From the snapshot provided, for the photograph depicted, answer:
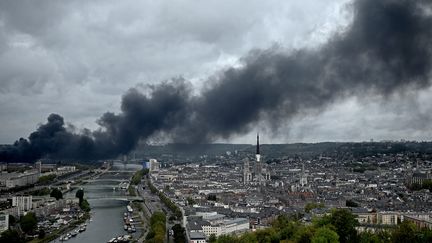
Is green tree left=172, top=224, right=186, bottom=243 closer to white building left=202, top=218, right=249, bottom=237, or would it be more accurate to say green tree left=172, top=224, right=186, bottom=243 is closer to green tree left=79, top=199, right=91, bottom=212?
white building left=202, top=218, right=249, bottom=237

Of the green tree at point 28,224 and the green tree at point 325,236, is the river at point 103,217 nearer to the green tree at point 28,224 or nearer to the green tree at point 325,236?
the green tree at point 28,224

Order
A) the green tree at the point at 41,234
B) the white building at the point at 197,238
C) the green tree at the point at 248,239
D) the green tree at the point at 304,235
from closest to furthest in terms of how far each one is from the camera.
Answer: the green tree at the point at 304,235, the green tree at the point at 248,239, the white building at the point at 197,238, the green tree at the point at 41,234

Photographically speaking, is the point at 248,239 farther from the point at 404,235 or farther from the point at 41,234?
the point at 41,234

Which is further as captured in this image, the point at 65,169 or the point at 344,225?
the point at 65,169

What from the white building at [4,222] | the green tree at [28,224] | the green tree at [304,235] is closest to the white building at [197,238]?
the green tree at [304,235]

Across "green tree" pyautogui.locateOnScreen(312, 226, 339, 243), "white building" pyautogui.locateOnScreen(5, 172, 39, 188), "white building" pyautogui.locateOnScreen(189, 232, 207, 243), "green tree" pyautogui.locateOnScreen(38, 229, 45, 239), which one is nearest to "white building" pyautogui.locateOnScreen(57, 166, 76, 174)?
"white building" pyautogui.locateOnScreen(5, 172, 39, 188)

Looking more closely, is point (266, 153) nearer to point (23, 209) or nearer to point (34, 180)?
point (34, 180)

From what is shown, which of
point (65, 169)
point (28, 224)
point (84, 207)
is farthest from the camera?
point (65, 169)

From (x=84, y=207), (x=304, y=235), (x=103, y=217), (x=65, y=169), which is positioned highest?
(x=65, y=169)

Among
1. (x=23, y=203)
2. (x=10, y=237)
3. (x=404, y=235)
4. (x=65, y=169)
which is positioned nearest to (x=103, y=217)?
(x=23, y=203)

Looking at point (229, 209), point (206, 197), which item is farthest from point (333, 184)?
point (229, 209)
